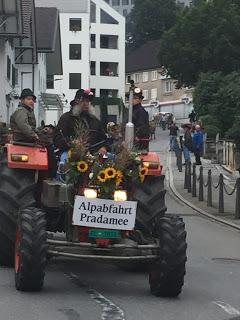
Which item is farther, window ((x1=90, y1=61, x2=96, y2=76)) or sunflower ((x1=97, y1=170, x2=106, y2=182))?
window ((x1=90, y1=61, x2=96, y2=76))

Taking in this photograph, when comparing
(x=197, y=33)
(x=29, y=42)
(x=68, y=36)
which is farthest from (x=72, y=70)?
(x=29, y=42)

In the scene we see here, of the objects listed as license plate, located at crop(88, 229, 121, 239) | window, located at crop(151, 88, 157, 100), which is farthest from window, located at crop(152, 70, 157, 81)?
license plate, located at crop(88, 229, 121, 239)

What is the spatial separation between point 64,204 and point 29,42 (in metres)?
33.0

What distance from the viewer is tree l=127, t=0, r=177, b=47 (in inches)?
4171

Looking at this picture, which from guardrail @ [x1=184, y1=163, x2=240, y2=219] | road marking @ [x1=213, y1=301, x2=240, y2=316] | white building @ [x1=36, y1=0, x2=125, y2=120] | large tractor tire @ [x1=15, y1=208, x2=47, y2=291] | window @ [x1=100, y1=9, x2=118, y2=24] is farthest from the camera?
window @ [x1=100, y1=9, x2=118, y2=24]

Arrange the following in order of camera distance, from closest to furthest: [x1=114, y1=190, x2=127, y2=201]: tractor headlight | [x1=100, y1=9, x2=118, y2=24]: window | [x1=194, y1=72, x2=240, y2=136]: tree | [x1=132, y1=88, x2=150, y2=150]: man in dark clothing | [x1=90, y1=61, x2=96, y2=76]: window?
[x1=114, y1=190, x2=127, y2=201]: tractor headlight < [x1=132, y1=88, x2=150, y2=150]: man in dark clothing < [x1=194, y1=72, x2=240, y2=136]: tree < [x1=90, y1=61, x2=96, y2=76]: window < [x1=100, y1=9, x2=118, y2=24]: window

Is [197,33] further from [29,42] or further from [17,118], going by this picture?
[17,118]

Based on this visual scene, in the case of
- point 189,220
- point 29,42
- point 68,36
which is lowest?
point 189,220

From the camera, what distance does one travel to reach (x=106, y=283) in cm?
933

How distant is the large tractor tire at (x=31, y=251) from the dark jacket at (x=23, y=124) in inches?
66.9

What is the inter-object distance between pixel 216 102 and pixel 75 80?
4021 cm

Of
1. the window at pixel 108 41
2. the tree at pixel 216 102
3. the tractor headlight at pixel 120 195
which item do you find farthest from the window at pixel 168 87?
the tractor headlight at pixel 120 195

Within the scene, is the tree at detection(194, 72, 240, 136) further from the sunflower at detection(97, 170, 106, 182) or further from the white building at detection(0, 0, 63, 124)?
the sunflower at detection(97, 170, 106, 182)

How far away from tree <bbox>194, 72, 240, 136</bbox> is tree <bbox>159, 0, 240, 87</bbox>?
9512 mm
